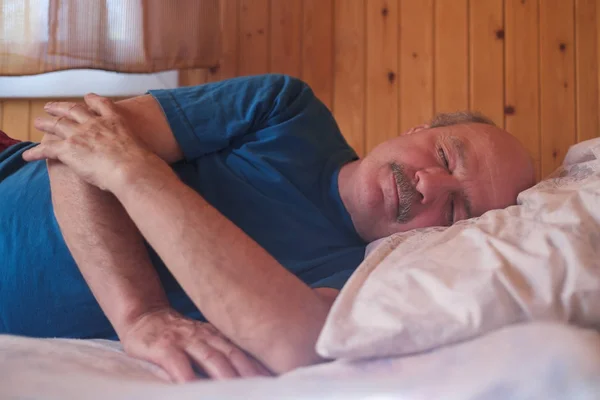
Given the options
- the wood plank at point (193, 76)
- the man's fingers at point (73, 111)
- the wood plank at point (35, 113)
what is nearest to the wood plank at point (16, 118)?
the wood plank at point (35, 113)

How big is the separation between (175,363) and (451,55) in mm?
1398

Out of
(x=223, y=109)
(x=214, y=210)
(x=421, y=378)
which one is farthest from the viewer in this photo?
(x=223, y=109)

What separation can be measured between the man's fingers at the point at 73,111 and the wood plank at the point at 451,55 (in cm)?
116

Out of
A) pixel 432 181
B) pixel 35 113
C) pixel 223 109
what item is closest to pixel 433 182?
pixel 432 181

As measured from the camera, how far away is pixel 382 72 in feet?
5.48

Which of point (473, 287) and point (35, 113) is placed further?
point (35, 113)

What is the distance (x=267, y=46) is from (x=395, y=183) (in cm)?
96

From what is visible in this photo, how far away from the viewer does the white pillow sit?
460 mm

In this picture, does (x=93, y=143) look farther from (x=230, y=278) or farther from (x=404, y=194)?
(x=404, y=194)

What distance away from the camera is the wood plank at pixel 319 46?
5.58 feet

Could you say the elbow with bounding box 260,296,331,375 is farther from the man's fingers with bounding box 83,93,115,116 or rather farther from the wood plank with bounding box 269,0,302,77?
the wood plank with bounding box 269,0,302,77

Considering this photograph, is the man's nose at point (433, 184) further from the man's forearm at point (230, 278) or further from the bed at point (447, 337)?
the man's forearm at point (230, 278)

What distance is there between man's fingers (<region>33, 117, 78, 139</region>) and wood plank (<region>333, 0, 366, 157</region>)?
3.48 ft

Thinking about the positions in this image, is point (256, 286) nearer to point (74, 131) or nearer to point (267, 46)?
point (74, 131)
